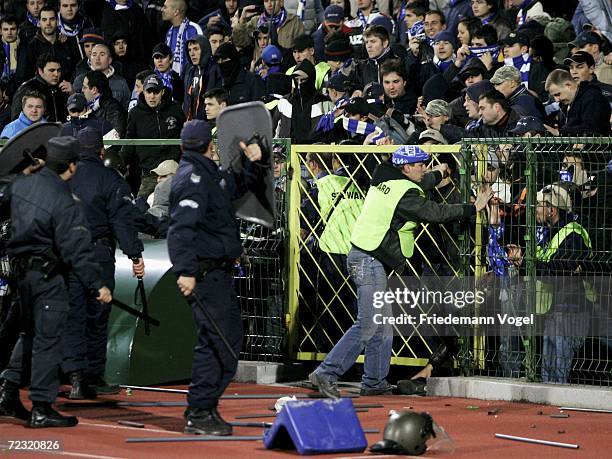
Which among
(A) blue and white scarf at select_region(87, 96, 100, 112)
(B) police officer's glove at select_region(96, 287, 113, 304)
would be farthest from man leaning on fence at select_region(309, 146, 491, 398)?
(A) blue and white scarf at select_region(87, 96, 100, 112)

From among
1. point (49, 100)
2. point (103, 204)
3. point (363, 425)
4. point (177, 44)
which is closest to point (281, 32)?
point (177, 44)

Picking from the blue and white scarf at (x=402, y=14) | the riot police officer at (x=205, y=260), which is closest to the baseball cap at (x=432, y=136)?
the riot police officer at (x=205, y=260)

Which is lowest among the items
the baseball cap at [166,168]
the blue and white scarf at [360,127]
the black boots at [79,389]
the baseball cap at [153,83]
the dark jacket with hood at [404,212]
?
the black boots at [79,389]

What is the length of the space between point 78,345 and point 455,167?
394 centimetres

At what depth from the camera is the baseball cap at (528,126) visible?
13.1m

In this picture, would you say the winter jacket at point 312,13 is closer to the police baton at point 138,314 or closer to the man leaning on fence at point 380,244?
the man leaning on fence at point 380,244

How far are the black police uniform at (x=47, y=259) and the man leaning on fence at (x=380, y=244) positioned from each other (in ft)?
9.80

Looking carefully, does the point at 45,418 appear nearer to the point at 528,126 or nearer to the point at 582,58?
the point at 528,126

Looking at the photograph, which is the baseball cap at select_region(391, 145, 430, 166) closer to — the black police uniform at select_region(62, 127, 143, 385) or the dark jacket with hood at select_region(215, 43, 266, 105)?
the black police uniform at select_region(62, 127, 143, 385)

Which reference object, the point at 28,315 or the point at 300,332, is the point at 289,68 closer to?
the point at 300,332

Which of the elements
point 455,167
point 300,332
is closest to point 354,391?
point 300,332

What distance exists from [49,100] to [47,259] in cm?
797

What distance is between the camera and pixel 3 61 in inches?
819

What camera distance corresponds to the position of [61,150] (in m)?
11.0
